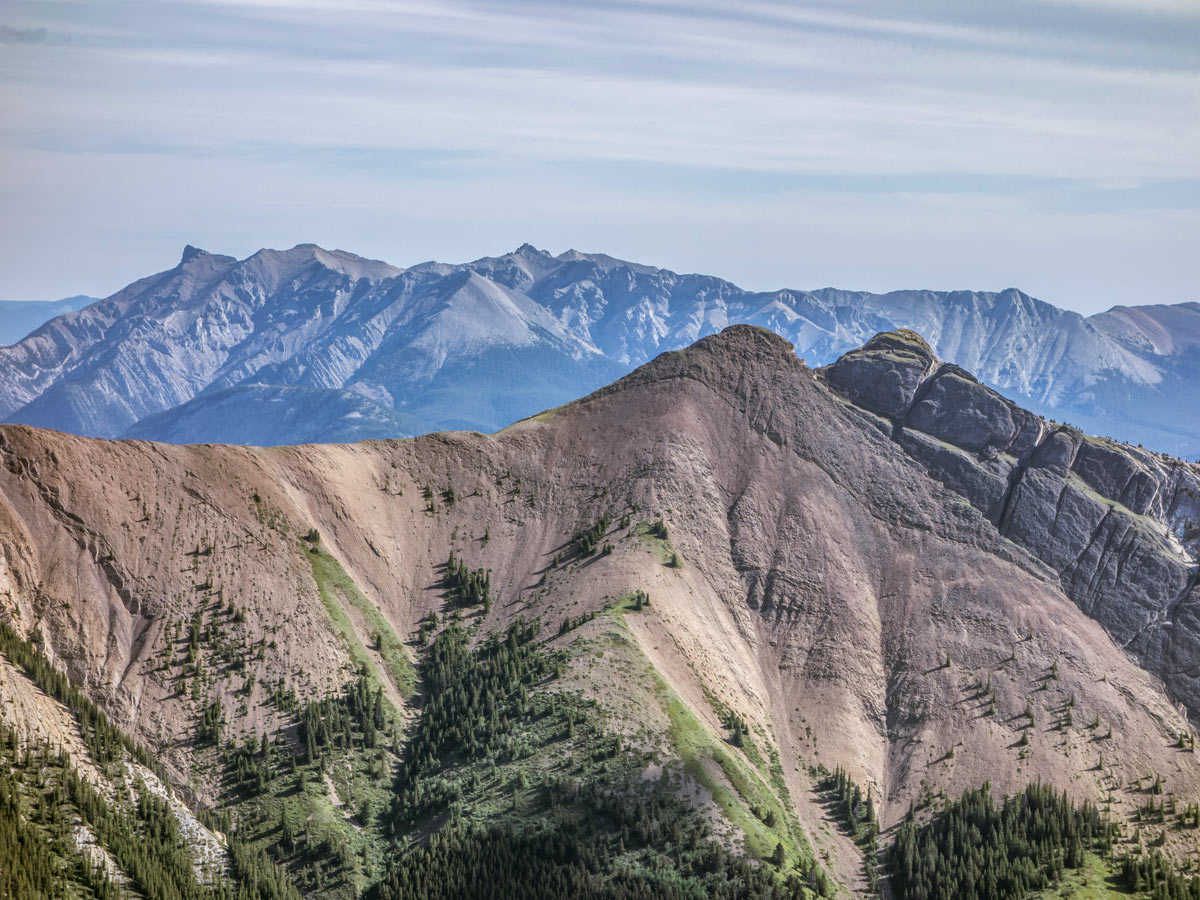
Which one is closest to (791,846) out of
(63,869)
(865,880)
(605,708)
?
(865,880)

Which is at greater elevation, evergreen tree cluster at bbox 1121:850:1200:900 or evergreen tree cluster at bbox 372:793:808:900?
evergreen tree cluster at bbox 372:793:808:900

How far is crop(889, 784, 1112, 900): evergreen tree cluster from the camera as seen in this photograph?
180 m

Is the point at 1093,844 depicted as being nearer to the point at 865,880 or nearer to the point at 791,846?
the point at 865,880

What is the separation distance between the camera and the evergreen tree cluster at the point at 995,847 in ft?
590

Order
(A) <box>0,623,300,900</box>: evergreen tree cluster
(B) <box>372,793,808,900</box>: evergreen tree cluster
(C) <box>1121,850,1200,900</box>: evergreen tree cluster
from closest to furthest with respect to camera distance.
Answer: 1. (A) <box>0,623,300,900</box>: evergreen tree cluster
2. (B) <box>372,793,808,900</box>: evergreen tree cluster
3. (C) <box>1121,850,1200,900</box>: evergreen tree cluster

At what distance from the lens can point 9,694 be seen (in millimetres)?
165125

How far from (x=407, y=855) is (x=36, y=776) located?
52690 mm

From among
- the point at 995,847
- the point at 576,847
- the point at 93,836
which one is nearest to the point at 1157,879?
the point at 995,847

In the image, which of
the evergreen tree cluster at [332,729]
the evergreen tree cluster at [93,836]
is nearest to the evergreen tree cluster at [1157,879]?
the evergreen tree cluster at [332,729]

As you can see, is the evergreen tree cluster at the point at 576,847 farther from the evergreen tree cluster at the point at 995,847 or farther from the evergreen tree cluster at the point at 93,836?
the evergreen tree cluster at the point at 93,836

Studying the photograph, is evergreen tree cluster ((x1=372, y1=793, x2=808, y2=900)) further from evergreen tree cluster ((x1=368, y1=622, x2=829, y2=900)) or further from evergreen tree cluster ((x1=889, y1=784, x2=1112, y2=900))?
evergreen tree cluster ((x1=889, y1=784, x2=1112, y2=900))

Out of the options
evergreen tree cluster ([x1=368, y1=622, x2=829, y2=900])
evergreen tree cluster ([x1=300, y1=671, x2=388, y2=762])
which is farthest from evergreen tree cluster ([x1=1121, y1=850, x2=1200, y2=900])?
evergreen tree cluster ([x1=300, y1=671, x2=388, y2=762])

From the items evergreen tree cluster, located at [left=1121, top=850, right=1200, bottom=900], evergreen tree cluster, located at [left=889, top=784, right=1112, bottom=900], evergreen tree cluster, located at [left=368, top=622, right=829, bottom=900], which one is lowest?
evergreen tree cluster, located at [left=1121, top=850, right=1200, bottom=900]

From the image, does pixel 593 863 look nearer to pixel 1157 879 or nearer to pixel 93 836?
pixel 93 836
